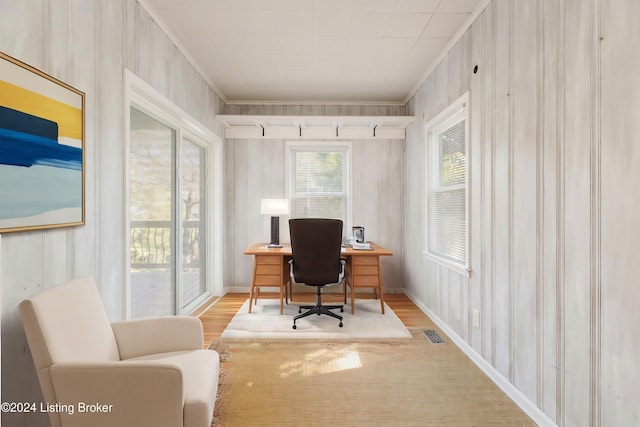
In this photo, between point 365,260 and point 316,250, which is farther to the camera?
point 365,260

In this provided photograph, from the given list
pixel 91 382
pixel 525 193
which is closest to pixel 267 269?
pixel 91 382

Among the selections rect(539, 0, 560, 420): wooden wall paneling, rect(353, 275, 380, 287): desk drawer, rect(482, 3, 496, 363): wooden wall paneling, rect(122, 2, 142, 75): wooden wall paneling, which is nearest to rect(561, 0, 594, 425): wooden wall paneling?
rect(539, 0, 560, 420): wooden wall paneling

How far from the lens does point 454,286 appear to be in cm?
283

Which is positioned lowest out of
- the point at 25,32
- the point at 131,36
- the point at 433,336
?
the point at 433,336

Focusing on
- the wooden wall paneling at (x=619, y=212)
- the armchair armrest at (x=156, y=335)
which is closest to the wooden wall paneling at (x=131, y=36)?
the armchair armrest at (x=156, y=335)

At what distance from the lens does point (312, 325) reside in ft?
10.6

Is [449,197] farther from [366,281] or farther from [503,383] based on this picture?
[503,383]

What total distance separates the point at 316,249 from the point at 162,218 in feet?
4.72

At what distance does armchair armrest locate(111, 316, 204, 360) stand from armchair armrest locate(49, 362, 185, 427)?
17.2 inches

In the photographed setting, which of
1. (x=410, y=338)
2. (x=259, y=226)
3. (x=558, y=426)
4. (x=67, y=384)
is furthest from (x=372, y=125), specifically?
(x=67, y=384)

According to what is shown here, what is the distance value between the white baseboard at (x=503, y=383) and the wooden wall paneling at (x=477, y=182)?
67mm

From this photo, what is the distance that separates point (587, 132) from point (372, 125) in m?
3.00

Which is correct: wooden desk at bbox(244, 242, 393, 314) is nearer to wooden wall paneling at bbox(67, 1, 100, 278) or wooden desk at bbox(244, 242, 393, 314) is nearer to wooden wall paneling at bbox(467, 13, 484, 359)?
wooden wall paneling at bbox(467, 13, 484, 359)

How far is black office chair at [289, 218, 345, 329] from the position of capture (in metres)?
3.06
